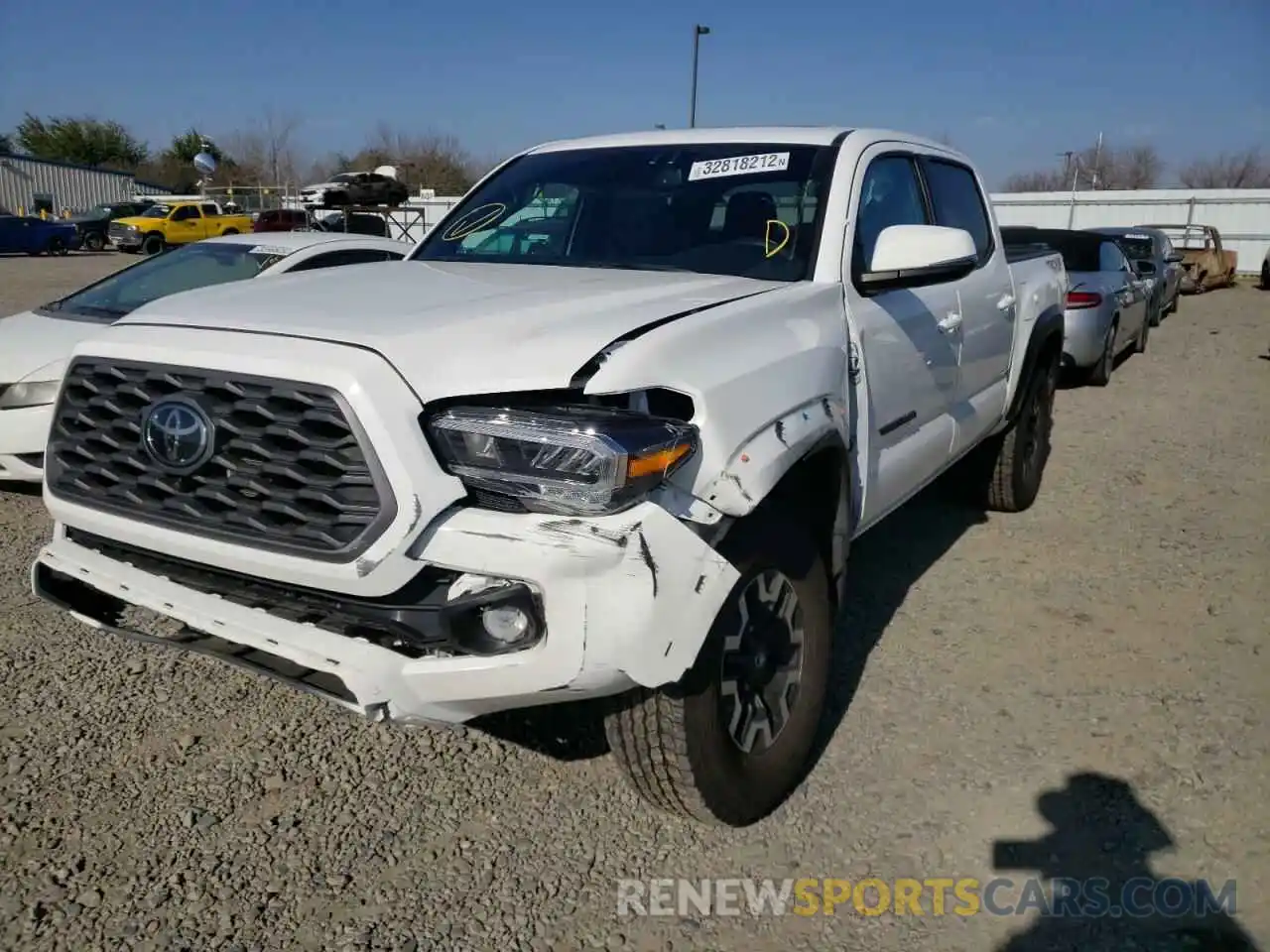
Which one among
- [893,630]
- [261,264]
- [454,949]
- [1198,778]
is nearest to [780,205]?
[893,630]

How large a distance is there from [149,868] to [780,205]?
2.69 meters

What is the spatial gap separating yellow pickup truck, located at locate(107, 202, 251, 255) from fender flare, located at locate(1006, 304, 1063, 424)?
3143 cm

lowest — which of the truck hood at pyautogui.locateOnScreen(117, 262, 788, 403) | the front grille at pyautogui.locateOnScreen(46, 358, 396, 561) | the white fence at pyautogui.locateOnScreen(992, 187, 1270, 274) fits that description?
the front grille at pyautogui.locateOnScreen(46, 358, 396, 561)

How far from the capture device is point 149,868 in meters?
2.51

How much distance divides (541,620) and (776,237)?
1.75 metres

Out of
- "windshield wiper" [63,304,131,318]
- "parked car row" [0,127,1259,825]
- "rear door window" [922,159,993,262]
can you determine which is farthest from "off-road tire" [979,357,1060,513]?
"windshield wiper" [63,304,131,318]

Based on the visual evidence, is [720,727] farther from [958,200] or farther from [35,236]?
[35,236]

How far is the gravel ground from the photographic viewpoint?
2.40m

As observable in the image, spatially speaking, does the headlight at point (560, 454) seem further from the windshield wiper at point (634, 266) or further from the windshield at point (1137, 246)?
the windshield at point (1137, 246)

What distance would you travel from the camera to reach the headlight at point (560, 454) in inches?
79.2

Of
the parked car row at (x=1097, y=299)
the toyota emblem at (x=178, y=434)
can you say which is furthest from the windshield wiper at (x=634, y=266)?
the parked car row at (x=1097, y=299)

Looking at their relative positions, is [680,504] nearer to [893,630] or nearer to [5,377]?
[893,630]
